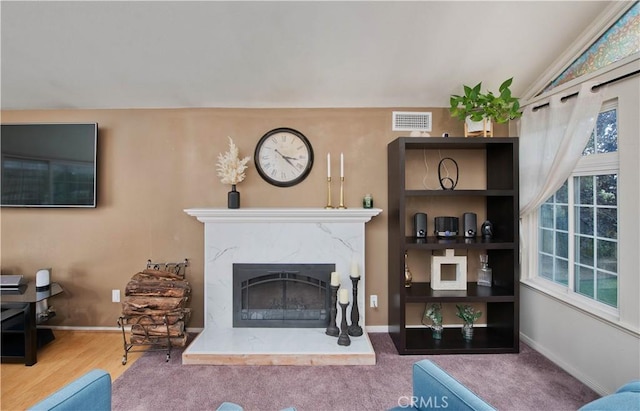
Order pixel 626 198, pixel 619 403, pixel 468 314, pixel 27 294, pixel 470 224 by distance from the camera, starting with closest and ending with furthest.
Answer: pixel 619 403
pixel 626 198
pixel 27 294
pixel 468 314
pixel 470 224

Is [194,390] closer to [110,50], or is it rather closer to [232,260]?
[232,260]

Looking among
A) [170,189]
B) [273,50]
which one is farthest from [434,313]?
[170,189]

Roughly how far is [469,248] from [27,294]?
3854mm

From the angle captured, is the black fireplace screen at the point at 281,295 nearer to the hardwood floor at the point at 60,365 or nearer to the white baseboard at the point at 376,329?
the white baseboard at the point at 376,329

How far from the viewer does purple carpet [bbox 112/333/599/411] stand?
1.90m

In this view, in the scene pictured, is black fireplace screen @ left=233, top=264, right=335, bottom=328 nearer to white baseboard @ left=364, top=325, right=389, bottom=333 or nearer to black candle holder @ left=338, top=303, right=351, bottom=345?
black candle holder @ left=338, top=303, right=351, bottom=345

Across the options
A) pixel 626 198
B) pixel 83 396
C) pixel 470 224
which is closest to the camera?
pixel 83 396

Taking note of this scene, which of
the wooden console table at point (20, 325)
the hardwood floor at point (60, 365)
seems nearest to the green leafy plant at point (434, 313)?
the hardwood floor at point (60, 365)

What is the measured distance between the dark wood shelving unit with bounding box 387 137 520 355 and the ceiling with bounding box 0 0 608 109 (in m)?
0.56

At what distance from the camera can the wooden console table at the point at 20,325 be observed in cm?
237

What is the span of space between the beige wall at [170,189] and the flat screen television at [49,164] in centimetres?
11

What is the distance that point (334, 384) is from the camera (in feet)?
6.85

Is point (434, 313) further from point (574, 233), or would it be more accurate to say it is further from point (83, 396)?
point (83, 396)

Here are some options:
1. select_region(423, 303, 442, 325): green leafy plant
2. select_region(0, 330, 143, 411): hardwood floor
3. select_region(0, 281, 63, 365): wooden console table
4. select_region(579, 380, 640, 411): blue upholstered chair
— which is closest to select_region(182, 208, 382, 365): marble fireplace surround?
select_region(423, 303, 442, 325): green leafy plant
